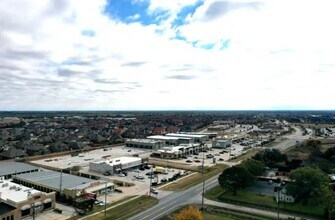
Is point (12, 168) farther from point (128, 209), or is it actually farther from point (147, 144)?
point (147, 144)

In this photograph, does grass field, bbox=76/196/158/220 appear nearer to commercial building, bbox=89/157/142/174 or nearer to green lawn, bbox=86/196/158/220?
green lawn, bbox=86/196/158/220

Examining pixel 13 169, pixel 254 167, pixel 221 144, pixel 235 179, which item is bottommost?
pixel 13 169

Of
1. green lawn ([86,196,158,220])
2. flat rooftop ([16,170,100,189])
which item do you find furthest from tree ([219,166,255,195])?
flat rooftop ([16,170,100,189])


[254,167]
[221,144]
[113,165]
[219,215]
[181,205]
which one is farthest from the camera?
[221,144]

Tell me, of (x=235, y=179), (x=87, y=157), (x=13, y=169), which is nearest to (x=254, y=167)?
(x=235, y=179)

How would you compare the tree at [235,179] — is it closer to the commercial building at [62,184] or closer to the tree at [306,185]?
the tree at [306,185]

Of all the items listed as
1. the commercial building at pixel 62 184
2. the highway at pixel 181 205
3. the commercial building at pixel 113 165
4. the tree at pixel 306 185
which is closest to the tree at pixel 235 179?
the highway at pixel 181 205

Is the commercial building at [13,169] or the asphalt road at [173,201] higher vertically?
the commercial building at [13,169]
